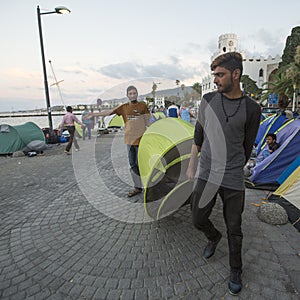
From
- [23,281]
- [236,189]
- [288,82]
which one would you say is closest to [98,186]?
[23,281]

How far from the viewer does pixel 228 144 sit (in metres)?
1.93

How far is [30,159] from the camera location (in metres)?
8.22

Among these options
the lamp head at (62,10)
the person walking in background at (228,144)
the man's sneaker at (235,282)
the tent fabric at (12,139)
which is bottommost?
the man's sneaker at (235,282)

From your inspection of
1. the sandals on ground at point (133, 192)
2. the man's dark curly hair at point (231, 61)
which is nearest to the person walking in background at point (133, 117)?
the sandals on ground at point (133, 192)

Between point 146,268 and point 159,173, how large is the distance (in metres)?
1.38

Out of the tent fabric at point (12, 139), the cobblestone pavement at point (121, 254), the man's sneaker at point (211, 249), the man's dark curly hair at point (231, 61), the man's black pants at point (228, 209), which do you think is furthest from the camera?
the tent fabric at point (12, 139)

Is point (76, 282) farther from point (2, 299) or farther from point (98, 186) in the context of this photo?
point (98, 186)

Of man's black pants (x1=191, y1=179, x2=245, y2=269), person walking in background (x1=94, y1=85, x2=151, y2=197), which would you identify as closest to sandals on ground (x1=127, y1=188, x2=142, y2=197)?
person walking in background (x1=94, y1=85, x2=151, y2=197)

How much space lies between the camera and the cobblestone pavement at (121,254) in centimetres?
218

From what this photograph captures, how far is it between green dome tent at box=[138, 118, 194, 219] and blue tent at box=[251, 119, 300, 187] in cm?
217

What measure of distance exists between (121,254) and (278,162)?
3781 millimetres

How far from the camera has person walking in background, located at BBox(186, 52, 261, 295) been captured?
1.88 m

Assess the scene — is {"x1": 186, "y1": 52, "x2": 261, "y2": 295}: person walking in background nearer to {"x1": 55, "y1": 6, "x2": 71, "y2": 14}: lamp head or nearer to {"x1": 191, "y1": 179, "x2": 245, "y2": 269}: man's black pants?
{"x1": 191, "y1": 179, "x2": 245, "y2": 269}: man's black pants

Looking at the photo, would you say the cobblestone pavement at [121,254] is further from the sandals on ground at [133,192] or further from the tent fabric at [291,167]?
the tent fabric at [291,167]
